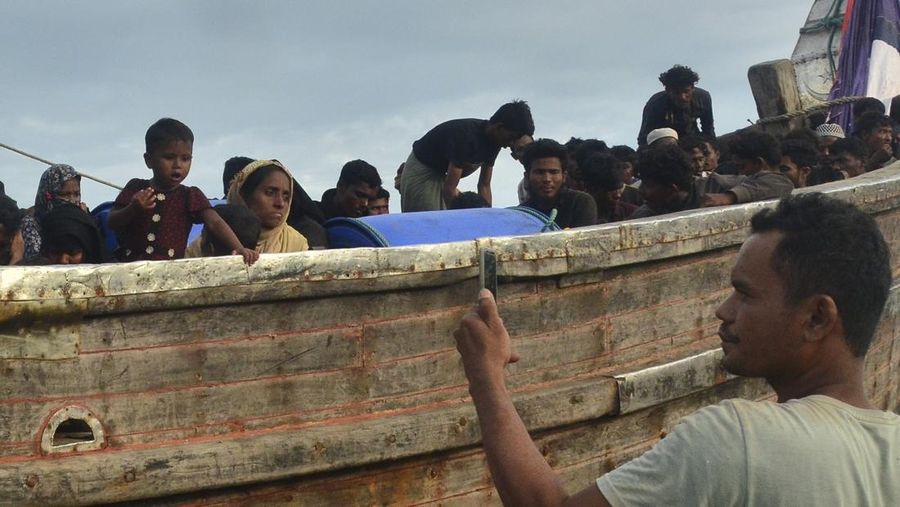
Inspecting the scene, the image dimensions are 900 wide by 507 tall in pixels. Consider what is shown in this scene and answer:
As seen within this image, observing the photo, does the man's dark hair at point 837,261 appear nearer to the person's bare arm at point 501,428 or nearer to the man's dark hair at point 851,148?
the person's bare arm at point 501,428

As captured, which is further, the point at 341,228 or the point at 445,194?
the point at 445,194

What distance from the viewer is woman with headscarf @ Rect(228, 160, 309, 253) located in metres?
4.63

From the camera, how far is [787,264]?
1901 mm

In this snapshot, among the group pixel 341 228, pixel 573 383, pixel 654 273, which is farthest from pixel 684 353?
pixel 341 228

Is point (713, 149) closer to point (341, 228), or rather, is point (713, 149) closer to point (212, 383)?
point (341, 228)

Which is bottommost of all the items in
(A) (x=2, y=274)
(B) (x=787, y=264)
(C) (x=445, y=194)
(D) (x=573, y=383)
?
(D) (x=573, y=383)

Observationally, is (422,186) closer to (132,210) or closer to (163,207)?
(163,207)

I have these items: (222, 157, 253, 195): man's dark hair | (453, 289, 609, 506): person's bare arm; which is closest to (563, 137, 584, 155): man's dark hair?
(222, 157, 253, 195): man's dark hair

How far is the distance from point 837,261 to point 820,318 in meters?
0.10

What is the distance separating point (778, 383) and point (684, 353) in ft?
9.35

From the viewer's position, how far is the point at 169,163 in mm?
4594

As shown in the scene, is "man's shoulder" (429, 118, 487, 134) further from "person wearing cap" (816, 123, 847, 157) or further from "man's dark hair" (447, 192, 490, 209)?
Result: "person wearing cap" (816, 123, 847, 157)

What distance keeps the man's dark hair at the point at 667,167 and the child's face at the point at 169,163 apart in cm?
241

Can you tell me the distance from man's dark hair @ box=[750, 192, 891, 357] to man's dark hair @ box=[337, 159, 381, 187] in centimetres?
428
